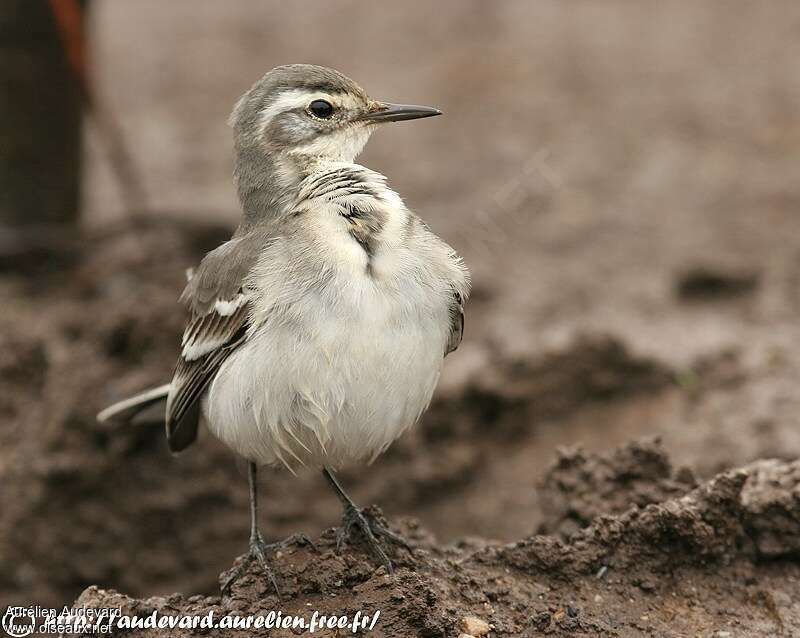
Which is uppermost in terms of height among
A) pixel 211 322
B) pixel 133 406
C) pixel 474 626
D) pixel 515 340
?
pixel 515 340

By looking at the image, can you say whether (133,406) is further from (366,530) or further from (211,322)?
(366,530)

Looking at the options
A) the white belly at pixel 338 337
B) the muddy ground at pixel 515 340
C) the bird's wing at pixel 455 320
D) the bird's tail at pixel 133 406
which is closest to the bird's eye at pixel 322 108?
the white belly at pixel 338 337

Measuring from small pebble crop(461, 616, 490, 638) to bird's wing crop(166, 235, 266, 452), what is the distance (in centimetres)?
167

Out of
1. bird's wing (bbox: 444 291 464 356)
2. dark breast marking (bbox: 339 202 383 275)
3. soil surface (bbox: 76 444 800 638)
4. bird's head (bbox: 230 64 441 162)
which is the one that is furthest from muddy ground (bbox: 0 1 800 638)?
bird's head (bbox: 230 64 441 162)

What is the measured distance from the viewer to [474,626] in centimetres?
480

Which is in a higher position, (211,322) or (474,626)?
(211,322)

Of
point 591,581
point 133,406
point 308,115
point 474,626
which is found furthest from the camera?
point 133,406

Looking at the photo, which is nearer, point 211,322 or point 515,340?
point 211,322

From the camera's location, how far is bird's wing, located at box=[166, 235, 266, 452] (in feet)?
17.9

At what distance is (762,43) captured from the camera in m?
13.7

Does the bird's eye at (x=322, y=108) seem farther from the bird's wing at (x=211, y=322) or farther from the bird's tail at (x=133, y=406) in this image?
the bird's tail at (x=133, y=406)

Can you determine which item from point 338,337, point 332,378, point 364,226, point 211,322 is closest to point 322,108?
point 364,226

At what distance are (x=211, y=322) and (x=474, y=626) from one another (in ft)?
6.64

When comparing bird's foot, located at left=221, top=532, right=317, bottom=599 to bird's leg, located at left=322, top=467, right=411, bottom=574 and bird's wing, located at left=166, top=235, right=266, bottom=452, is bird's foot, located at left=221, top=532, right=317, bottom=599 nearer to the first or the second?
bird's leg, located at left=322, top=467, right=411, bottom=574
